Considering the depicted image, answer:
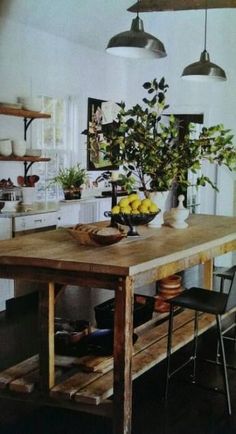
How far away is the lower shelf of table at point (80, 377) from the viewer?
2.97 metres

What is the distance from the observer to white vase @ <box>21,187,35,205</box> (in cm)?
627

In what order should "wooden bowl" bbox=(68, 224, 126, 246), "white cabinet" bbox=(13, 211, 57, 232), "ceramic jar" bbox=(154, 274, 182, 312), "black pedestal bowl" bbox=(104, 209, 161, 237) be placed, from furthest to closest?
"white cabinet" bbox=(13, 211, 57, 232) → "ceramic jar" bbox=(154, 274, 182, 312) → "black pedestal bowl" bbox=(104, 209, 161, 237) → "wooden bowl" bbox=(68, 224, 126, 246)

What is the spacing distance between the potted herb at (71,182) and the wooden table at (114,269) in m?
→ 3.38

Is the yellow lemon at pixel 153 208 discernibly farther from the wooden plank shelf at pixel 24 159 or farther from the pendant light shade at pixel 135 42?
the wooden plank shelf at pixel 24 159

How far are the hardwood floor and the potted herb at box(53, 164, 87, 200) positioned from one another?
3.13 m

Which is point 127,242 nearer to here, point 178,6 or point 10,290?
point 10,290

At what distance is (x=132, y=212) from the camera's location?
3635mm

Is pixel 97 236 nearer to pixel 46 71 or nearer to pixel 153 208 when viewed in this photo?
pixel 153 208

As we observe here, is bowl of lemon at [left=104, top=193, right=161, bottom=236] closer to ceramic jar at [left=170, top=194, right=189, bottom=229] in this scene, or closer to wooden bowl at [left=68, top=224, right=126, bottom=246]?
wooden bowl at [left=68, top=224, right=126, bottom=246]

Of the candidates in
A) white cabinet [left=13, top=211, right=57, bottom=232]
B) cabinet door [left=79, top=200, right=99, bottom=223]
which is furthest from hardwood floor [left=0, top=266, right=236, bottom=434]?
cabinet door [left=79, top=200, right=99, bottom=223]

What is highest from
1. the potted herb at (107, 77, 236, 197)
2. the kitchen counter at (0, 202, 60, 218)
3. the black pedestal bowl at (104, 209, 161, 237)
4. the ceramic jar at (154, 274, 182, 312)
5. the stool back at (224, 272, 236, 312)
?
the potted herb at (107, 77, 236, 197)

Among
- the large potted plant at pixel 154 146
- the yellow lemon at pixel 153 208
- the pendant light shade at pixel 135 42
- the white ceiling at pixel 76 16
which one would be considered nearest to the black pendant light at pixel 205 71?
the pendant light shade at pixel 135 42

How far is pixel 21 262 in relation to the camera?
2.92m

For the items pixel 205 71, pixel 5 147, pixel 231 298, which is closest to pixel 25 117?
pixel 5 147
